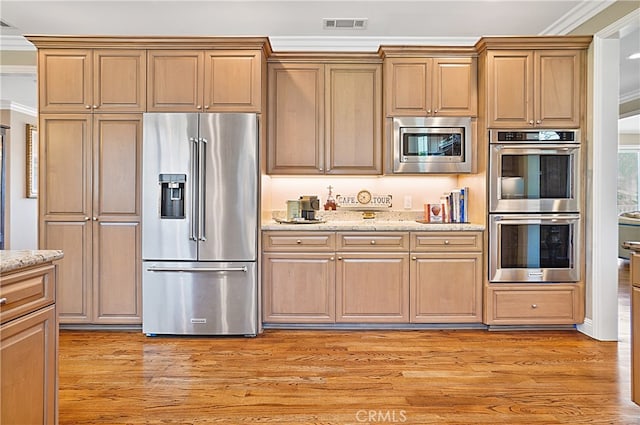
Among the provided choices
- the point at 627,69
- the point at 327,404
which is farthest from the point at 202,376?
the point at 627,69

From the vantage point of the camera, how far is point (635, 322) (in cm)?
224

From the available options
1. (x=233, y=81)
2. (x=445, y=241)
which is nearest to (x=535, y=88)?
(x=445, y=241)

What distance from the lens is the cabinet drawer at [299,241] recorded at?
3.84 meters

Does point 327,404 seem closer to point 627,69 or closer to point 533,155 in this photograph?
point 533,155

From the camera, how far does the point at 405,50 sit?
396cm

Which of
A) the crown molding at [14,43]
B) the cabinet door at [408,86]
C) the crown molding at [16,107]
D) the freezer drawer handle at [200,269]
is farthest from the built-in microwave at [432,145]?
the crown molding at [16,107]

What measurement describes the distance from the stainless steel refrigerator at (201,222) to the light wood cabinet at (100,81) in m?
0.31

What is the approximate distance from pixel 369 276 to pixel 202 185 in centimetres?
156

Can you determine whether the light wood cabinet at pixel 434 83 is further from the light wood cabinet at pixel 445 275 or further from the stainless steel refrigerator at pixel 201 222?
the stainless steel refrigerator at pixel 201 222

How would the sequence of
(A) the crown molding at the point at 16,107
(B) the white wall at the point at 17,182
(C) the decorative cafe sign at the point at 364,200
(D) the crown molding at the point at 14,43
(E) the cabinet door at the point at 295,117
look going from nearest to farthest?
(E) the cabinet door at the point at 295,117
(D) the crown molding at the point at 14,43
(C) the decorative cafe sign at the point at 364,200
(A) the crown molding at the point at 16,107
(B) the white wall at the point at 17,182

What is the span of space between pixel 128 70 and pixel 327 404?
304 cm

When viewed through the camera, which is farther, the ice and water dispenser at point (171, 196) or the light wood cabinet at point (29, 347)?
the ice and water dispenser at point (171, 196)

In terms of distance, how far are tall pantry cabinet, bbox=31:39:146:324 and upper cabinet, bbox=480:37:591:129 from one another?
Answer: 2.92 m

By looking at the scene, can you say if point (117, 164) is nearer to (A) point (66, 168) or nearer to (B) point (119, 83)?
(A) point (66, 168)
